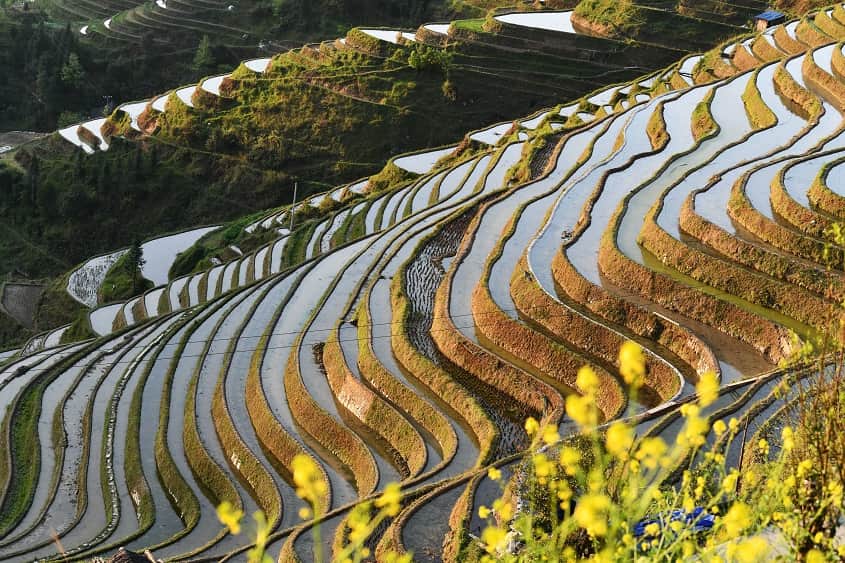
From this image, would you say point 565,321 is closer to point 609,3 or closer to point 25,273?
point 25,273

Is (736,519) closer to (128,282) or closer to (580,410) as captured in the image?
(580,410)

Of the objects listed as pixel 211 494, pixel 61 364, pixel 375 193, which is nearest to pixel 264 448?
pixel 211 494

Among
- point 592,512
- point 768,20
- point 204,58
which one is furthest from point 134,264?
point 592,512

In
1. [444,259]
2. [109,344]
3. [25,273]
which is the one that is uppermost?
[444,259]

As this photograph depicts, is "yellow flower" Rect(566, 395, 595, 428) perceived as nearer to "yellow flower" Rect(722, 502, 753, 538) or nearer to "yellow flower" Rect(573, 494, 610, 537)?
"yellow flower" Rect(573, 494, 610, 537)

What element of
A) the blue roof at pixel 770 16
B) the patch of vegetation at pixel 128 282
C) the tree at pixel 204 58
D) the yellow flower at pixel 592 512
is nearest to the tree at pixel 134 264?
the patch of vegetation at pixel 128 282

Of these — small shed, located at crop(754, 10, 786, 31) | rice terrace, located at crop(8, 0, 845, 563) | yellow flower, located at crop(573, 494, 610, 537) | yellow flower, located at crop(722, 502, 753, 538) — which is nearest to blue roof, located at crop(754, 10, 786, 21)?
small shed, located at crop(754, 10, 786, 31)
